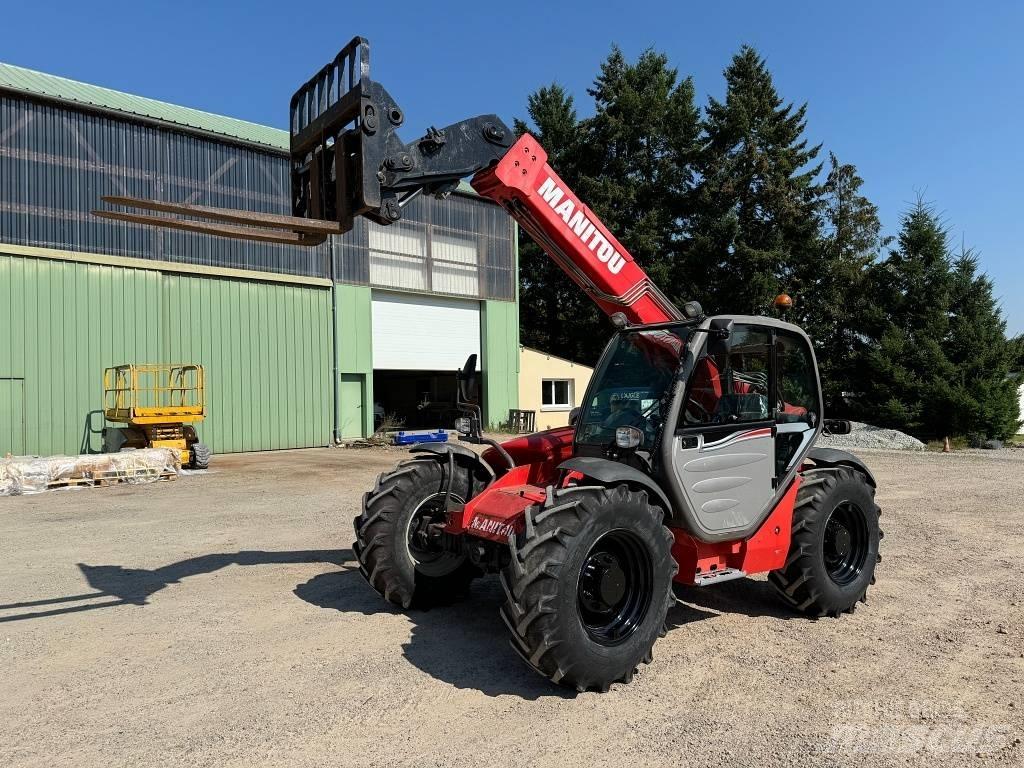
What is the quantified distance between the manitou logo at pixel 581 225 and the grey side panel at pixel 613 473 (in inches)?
75.7

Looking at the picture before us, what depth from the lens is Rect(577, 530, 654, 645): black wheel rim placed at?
186 inches

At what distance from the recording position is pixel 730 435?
216 inches

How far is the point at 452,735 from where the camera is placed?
13.1 feet

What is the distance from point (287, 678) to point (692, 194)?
42111mm

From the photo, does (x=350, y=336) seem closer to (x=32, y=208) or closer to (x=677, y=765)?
(x=32, y=208)

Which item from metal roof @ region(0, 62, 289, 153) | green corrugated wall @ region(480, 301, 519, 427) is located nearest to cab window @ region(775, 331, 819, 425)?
metal roof @ region(0, 62, 289, 153)

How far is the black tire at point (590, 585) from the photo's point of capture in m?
4.34

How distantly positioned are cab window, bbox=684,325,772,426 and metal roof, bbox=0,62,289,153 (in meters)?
18.9

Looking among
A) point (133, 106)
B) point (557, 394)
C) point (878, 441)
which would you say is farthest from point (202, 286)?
point (878, 441)

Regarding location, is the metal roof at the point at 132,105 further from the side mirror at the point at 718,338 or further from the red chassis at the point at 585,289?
the side mirror at the point at 718,338

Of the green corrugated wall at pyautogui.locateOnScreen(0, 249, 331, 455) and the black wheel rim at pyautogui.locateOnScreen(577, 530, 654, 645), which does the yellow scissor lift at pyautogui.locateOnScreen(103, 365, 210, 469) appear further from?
the black wheel rim at pyautogui.locateOnScreen(577, 530, 654, 645)

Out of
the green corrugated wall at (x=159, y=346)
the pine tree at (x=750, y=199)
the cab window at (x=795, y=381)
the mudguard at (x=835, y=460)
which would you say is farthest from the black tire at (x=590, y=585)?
Answer: the pine tree at (x=750, y=199)

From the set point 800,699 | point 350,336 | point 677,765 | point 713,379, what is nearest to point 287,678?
point 677,765

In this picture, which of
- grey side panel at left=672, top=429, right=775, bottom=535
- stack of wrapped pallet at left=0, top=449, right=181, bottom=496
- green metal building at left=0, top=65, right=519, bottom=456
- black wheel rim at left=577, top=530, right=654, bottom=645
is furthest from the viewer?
green metal building at left=0, top=65, right=519, bottom=456
